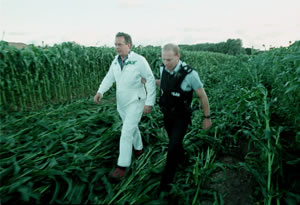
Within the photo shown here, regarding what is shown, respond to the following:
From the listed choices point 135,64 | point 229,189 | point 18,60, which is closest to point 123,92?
point 135,64

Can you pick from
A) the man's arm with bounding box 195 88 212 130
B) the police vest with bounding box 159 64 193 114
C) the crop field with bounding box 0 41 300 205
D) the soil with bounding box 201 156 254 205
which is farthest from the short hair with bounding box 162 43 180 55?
the soil with bounding box 201 156 254 205

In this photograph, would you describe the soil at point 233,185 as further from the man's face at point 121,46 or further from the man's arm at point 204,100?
the man's face at point 121,46

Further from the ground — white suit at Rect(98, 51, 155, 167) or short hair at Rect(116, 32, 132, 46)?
short hair at Rect(116, 32, 132, 46)

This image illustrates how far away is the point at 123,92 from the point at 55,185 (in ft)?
4.32

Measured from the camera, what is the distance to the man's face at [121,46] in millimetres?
2588

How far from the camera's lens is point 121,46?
262 cm

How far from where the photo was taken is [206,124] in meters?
2.46

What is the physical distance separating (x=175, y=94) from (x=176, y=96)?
0.08 feet

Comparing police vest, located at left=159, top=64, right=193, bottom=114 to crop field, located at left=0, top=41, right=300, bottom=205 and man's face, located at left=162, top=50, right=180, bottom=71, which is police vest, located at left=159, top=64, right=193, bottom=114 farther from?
crop field, located at left=0, top=41, right=300, bottom=205

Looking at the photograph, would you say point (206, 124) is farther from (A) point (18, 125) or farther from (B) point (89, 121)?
(A) point (18, 125)

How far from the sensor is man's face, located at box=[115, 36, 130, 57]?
8.49ft

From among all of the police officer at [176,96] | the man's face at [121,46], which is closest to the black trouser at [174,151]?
the police officer at [176,96]

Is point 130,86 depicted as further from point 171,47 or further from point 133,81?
point 171,47

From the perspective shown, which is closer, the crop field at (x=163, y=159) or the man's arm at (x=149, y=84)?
the crop field at (x=163, y=159)
